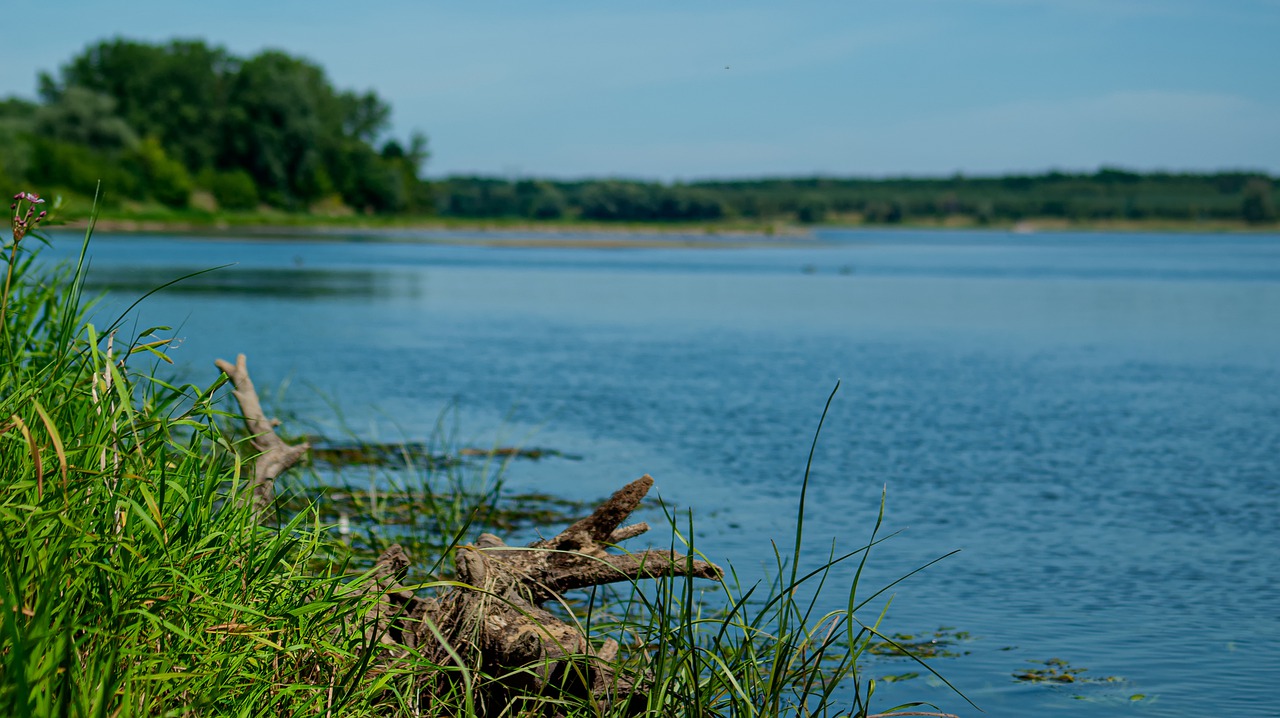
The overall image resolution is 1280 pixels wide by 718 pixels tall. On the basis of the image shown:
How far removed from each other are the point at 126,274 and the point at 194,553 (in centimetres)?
3934

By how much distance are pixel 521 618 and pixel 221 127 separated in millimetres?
123923

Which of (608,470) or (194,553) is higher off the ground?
(194,553)

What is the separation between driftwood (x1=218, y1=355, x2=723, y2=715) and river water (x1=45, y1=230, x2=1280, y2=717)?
2191 mm

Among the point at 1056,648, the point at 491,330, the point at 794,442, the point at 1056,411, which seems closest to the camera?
the point at 1056,648

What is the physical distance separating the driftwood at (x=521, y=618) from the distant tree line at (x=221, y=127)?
10459 centimetres

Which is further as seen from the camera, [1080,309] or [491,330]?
[1080,309]

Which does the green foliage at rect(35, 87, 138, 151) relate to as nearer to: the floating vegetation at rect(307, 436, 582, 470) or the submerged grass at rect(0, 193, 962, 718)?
the floating vegetation at rect(307, 436, 582, 470)

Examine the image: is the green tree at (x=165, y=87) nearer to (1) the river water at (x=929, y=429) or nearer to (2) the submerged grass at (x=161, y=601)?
(1) the river water at (x=929, y=429)

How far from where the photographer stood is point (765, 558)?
9289mm

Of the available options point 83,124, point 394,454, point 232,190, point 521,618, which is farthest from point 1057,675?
point 232,190

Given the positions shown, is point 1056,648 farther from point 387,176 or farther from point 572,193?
point 572,193

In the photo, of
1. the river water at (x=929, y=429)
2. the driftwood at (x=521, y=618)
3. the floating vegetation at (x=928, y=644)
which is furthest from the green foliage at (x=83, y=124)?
the driftwood at (x=521, y=618)

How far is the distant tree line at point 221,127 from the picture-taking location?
103062 millimetres

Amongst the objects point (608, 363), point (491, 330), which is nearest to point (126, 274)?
point (491, 330)
